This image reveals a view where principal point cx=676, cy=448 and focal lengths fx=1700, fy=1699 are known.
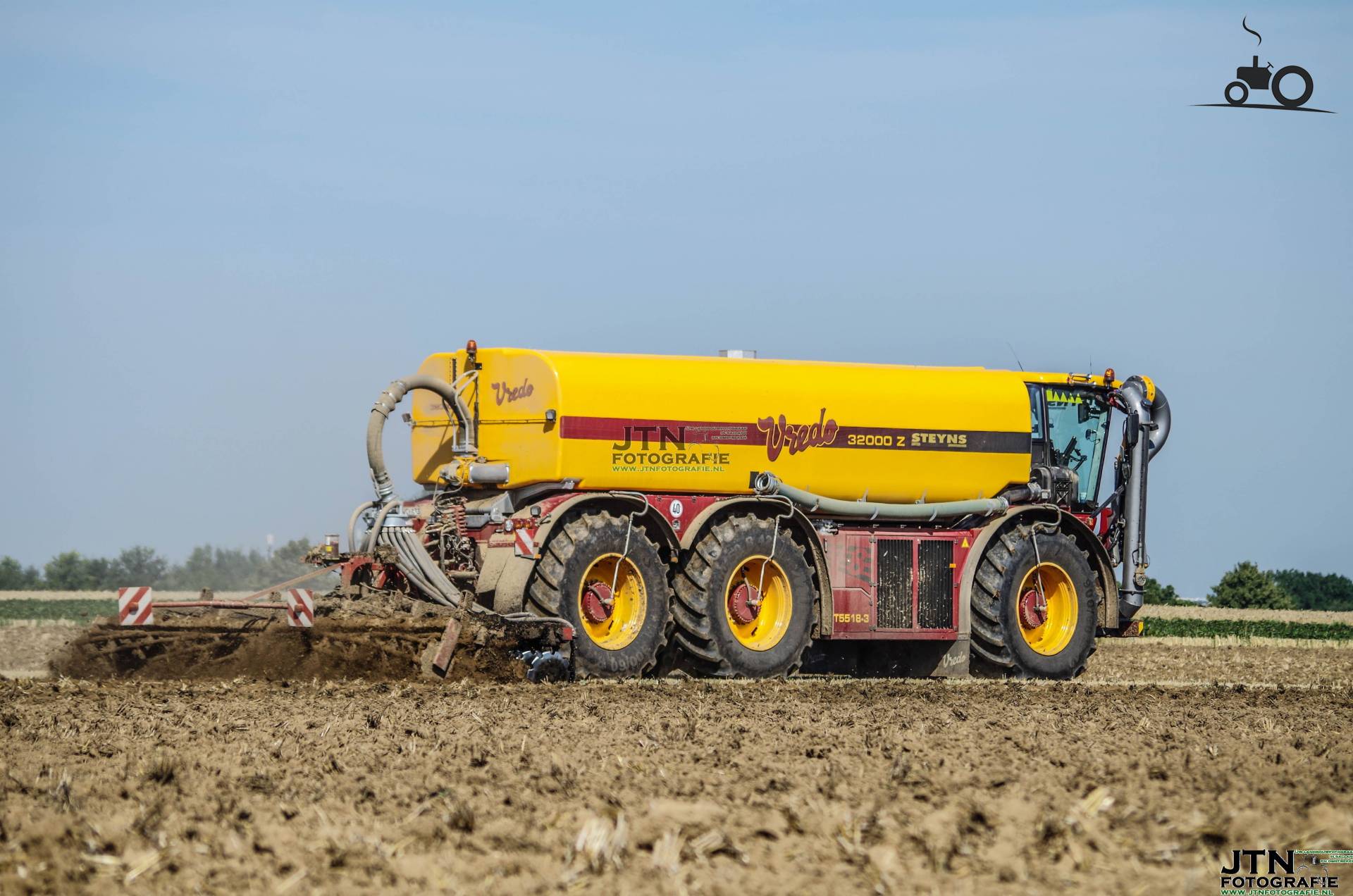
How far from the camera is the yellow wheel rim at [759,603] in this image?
54.4ft

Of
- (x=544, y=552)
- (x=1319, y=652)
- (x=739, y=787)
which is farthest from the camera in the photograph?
(x=1319, y=652)

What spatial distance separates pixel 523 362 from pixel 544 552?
1937mm

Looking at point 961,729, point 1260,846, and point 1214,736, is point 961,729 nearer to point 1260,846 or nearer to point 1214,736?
point 1214,736

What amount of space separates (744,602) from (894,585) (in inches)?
71.7

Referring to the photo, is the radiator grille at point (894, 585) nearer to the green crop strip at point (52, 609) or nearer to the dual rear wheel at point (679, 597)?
the dual rear wheel at point (679, 597)

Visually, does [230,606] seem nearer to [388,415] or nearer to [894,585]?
[388,415]

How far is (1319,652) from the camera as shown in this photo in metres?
25.6

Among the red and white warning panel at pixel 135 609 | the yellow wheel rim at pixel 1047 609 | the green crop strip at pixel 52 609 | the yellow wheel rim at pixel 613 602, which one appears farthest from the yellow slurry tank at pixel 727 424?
the green crop strip at pixel 52 609

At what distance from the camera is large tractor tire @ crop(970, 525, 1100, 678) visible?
17844 millimetres

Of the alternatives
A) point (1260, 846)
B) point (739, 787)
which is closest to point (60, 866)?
point (739, 787)

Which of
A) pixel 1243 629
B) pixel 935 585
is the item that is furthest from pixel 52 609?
pixel 935 585

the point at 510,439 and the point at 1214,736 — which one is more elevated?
the point at 510,439

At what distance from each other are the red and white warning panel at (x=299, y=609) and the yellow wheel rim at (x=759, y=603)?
4010 mm

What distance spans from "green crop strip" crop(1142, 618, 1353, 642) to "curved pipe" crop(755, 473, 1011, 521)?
1468cm
